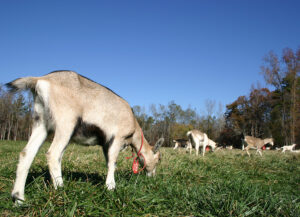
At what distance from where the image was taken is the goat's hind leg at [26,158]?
2.97 m

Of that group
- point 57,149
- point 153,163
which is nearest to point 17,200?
point 57,149

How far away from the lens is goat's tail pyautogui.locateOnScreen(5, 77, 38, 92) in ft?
11.0

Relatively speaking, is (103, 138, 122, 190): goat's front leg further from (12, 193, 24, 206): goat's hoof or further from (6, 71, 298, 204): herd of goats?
(12, 193, 24, 206): goat's hoof

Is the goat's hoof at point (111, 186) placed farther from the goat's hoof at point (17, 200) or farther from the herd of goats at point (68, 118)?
the goat's hoof at point (17, 200)

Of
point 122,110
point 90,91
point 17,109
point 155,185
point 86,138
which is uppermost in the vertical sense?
point 17,109

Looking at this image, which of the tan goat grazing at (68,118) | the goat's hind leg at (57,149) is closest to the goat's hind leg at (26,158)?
the tan goat grazing at (68,118)

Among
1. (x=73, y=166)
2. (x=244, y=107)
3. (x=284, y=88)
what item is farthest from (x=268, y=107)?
(x=73, y=166)

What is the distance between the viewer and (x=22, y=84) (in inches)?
133

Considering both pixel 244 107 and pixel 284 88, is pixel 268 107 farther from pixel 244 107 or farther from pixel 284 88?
pixel 284 88

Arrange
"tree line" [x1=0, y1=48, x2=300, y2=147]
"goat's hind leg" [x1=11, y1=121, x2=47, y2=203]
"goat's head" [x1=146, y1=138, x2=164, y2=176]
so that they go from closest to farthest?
"goat's hind leg" [x1=11, y1=121, x2=47, y2=203] < "goat's head" [x1=146, y1=138, x2=164, y2=176] < "tree line" [x1=0, y1=48, x2=300, y2=147]

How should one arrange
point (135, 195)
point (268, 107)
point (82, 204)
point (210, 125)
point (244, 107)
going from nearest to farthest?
point (82, 204), point (135, 195), point (268, 107), point (244, 107), point (210, 125)

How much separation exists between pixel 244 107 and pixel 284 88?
1681cm

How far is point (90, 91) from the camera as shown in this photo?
13.3 feet

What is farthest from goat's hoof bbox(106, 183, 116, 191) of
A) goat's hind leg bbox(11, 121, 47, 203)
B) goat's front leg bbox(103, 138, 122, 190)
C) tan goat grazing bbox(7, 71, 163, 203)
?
goat's hind leg bbox(11, 121, 47, 203)
